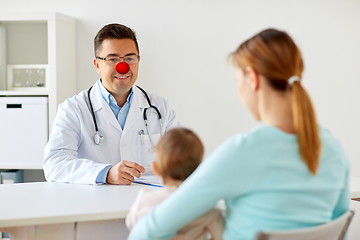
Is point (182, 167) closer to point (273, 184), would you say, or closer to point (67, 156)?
point (273, 184)

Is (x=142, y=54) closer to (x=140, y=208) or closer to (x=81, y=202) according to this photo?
(x=81, y=202)

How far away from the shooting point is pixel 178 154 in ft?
4.36

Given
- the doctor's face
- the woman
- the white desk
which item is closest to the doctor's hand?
the white desk

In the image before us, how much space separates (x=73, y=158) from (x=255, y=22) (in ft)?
6.84

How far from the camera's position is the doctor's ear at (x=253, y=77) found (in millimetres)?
1254

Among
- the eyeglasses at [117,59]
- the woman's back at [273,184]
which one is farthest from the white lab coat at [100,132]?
the woman's back at [273,184]

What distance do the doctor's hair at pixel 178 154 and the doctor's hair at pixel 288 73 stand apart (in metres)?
0.23

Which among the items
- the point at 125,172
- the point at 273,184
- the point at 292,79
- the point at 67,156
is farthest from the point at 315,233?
the point at 67,156

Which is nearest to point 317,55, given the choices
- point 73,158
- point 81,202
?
point 73,158

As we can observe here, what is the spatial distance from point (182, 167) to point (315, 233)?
36 cm

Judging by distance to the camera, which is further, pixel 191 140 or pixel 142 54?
pixel 142 54

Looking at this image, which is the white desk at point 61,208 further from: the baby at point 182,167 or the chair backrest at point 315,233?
the chair backrest at point 315,233

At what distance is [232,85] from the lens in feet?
12.7

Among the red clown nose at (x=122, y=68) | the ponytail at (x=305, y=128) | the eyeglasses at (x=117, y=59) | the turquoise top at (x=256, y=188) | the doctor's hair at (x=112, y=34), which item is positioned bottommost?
the turquoise top at (x=256, y=188)
